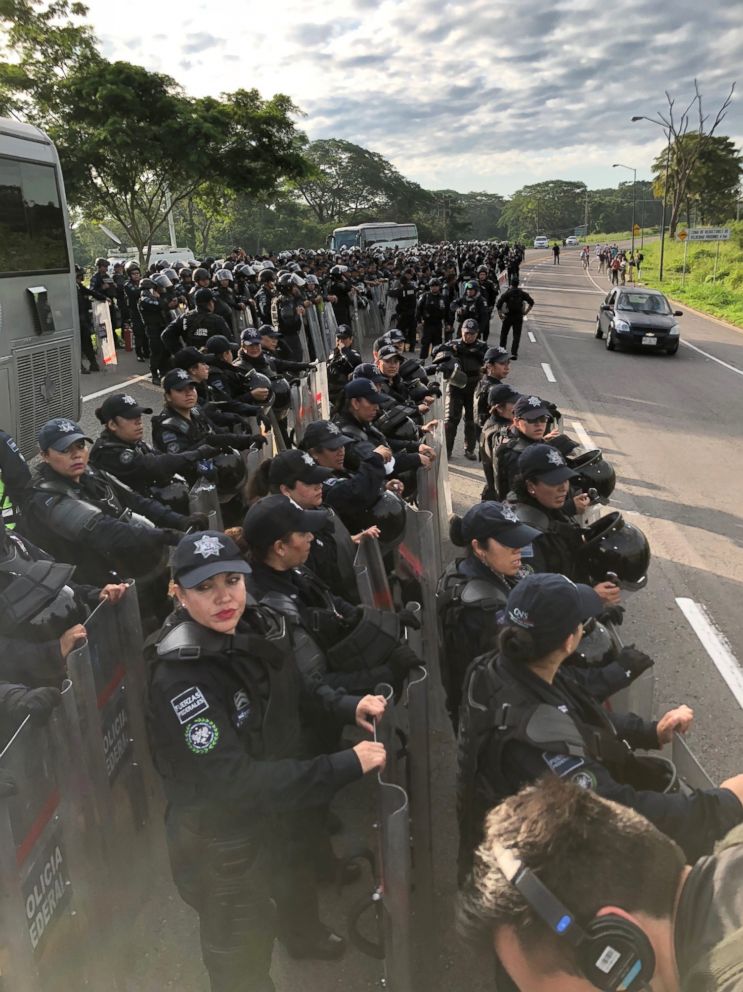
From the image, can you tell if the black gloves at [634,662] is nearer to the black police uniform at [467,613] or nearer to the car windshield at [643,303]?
the black police uniform at [467,613]

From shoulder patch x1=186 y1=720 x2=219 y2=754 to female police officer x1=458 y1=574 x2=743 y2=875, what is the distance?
0.83 metres

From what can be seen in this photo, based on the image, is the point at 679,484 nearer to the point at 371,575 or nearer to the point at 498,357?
the point at 498,357

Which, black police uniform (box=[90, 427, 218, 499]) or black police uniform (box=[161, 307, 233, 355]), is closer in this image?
black police uniform (box=[90, 427, 218, 499])

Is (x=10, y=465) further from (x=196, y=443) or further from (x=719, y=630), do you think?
(x=719, y=630)

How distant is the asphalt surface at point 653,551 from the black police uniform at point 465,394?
15.1 inches

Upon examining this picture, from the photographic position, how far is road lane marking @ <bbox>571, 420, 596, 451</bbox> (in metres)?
10.2

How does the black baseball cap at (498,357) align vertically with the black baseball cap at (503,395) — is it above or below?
above

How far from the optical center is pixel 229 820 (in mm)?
2271

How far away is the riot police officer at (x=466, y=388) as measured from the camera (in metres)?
9.66

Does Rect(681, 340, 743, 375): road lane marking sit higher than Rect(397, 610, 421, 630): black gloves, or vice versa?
Rect(397, 610, 421, 630): black gloves

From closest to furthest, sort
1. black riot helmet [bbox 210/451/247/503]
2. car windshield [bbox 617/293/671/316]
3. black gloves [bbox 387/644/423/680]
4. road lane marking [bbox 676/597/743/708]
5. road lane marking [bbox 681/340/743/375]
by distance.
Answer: black gloves [bbox 387/644/423/680] < road lane marking [bbox 676/597/743/708] < black riot helmet [bbox 210/451/247/503] < road lane marking [bbox 681/340/743/375] < car windshield [bbox 617/293/671/316]

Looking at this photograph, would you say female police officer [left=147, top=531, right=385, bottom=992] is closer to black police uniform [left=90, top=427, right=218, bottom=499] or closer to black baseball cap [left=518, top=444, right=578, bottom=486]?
black baseball cap [left=518, top=444, right=578, bottom=486]

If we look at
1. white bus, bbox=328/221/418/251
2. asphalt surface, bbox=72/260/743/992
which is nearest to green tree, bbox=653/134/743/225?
white bus, bbox=328/221/418/251

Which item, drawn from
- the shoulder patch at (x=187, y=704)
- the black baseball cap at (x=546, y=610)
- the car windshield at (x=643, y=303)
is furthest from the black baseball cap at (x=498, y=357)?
the car windshield at (x=643, y=303)
